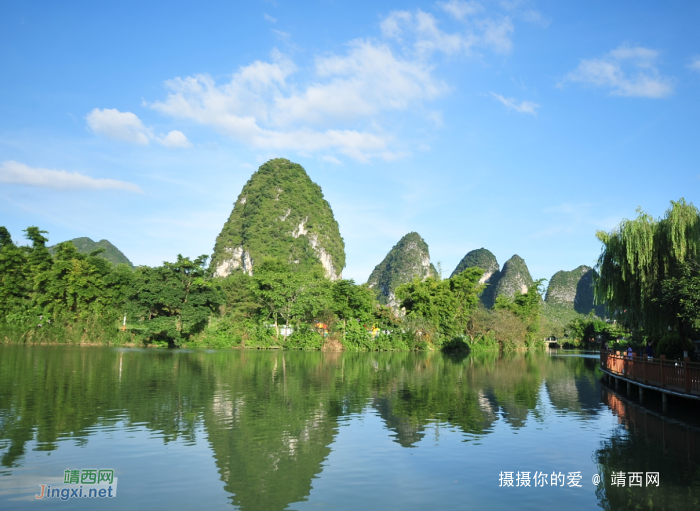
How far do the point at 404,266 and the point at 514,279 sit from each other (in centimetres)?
2646

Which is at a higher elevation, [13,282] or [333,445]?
[13,282]

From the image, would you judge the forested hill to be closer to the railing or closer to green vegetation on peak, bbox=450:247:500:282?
green vegetation on peak, bbox=450:247:500:282

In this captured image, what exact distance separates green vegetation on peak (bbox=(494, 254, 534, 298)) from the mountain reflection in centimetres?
9675

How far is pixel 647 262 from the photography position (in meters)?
21.2

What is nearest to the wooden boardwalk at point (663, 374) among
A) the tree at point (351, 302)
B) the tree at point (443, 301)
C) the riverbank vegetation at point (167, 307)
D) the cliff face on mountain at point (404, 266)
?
the riverbank vegetation at point (167, 307)

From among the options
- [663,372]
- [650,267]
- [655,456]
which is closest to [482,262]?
[650,267]

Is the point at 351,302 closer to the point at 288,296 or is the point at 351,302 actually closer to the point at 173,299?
the point at 288,296

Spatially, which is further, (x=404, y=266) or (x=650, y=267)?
(x=404, y=266)

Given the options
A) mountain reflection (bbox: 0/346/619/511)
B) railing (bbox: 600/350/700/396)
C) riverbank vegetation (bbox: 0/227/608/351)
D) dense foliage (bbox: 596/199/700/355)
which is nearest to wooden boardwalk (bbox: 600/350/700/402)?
railing (bbox: 600/350/700/396)

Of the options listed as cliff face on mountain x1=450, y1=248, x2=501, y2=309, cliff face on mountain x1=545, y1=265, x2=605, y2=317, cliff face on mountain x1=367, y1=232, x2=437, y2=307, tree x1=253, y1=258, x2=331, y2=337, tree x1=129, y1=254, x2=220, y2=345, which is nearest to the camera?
tree x1=129, y1=254, x2=220, y2=345

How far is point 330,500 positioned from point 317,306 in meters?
41.3

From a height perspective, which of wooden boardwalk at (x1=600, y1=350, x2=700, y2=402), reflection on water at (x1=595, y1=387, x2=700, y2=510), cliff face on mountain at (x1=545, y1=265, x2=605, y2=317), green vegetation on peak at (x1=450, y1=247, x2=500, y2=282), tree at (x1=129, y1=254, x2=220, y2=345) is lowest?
reflection on water at (x1=595, y1=387, x2=700, y2=510)

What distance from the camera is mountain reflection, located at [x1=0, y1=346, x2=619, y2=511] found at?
876 cm

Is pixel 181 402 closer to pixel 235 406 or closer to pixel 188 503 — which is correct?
pixel 235 406
